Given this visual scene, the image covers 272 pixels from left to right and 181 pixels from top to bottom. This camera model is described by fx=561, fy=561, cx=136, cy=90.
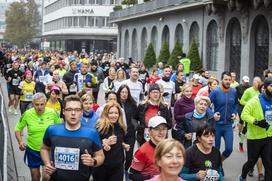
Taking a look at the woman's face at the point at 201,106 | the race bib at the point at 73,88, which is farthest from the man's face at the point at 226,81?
the race bib at the point at 73,88

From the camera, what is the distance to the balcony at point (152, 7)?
3378 cm

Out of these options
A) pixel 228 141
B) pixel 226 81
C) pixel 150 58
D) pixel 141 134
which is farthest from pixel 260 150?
pixel 150 58

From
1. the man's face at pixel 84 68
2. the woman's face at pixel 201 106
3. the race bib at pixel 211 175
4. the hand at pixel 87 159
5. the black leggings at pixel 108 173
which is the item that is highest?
the man's face at pixel 84 68

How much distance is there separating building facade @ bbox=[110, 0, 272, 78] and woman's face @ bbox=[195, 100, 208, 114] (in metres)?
15.7

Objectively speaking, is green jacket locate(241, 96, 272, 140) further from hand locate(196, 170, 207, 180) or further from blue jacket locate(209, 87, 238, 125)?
hand locate(196, 170, 207, 180)

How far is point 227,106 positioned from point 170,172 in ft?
20.7

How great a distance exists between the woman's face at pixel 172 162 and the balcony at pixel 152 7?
25.5m

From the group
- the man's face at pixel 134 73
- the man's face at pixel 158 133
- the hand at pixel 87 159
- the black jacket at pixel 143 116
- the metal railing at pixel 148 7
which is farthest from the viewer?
the metal railing at pixel 148 7

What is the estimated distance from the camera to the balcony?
111 feet

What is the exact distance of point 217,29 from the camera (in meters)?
31.2

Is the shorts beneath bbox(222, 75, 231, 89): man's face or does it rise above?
beneath

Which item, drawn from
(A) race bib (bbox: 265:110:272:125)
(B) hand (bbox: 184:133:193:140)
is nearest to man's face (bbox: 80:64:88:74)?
(B) hand (bbox: 184:133:193:140)

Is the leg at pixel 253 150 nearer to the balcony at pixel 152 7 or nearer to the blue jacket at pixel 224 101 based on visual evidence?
the blue jacket at pixel 224 101

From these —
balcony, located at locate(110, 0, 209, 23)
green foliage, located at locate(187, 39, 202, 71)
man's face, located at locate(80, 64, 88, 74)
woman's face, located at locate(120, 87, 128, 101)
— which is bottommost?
woman's face, located at locate(120, 87, 128, 101)
